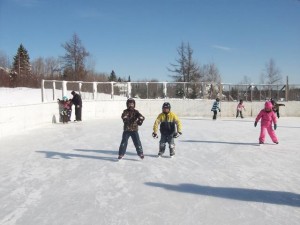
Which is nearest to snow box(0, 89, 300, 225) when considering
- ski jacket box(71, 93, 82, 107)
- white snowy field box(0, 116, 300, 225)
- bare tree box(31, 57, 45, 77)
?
white snowy field box(0, 116, 300, 225)

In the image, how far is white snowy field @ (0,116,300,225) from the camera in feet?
13.5

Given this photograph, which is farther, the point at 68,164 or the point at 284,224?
the point at 68,164

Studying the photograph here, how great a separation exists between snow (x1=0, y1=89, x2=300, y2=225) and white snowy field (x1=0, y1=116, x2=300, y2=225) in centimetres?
1

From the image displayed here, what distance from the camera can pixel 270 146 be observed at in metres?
9.32

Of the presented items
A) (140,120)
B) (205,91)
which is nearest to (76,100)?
(205,91)

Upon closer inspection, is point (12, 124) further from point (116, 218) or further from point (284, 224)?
point (284, 224)

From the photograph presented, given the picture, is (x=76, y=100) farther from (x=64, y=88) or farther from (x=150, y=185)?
(x=150, y=185)

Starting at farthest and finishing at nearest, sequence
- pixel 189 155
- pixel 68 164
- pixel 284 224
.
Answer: pixel 189 155, pixel 68 164, pixel 284 224

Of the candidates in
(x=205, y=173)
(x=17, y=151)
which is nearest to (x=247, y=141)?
(x=205, y=173)

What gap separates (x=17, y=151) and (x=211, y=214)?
599 centimetres

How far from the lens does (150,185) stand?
547 centimetres

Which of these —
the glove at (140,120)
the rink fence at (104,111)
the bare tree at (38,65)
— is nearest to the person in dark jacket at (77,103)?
the rink fence at (104,111)

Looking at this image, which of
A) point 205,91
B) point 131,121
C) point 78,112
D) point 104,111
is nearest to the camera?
point 131,121

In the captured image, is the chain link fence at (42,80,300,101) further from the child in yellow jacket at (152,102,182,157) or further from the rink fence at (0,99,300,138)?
the child in yellow jacket at (152,102,182,157)
